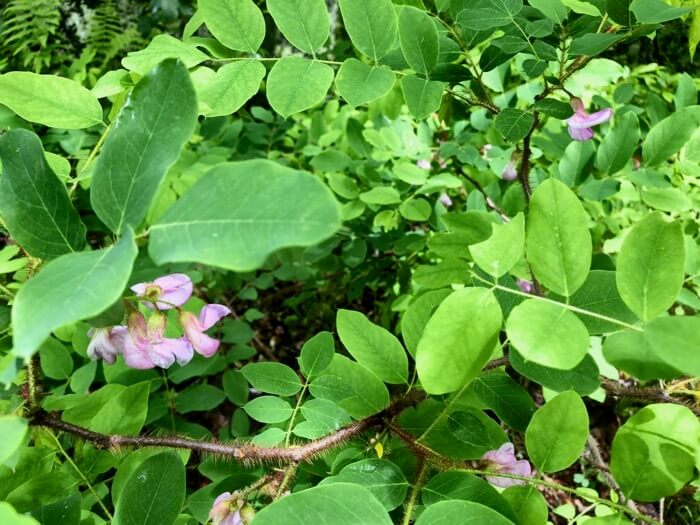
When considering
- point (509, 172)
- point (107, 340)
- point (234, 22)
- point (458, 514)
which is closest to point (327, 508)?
point (458, 514)

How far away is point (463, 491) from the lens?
1.91ft

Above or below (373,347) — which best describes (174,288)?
above

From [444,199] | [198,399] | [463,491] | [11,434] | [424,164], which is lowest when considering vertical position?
[198,399]

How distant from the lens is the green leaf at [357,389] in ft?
2.39

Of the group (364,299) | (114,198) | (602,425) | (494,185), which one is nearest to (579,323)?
(114,198)

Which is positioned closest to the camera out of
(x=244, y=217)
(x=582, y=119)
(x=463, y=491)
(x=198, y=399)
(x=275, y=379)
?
(x=244, y=217)

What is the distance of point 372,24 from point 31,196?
0.46 meters

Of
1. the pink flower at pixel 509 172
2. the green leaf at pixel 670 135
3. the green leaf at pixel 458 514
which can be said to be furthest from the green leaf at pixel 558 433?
the pink flower at pixel 509 172

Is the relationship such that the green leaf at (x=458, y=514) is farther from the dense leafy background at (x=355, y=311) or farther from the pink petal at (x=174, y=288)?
the pink petal at (x=174, y=288)

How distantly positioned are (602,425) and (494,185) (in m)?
0.87

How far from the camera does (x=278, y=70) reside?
0.70 meters

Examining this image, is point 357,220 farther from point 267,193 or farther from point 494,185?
point 267,193

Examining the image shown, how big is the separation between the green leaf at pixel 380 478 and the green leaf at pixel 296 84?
1.35 feet

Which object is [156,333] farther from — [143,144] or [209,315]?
[143,144]
